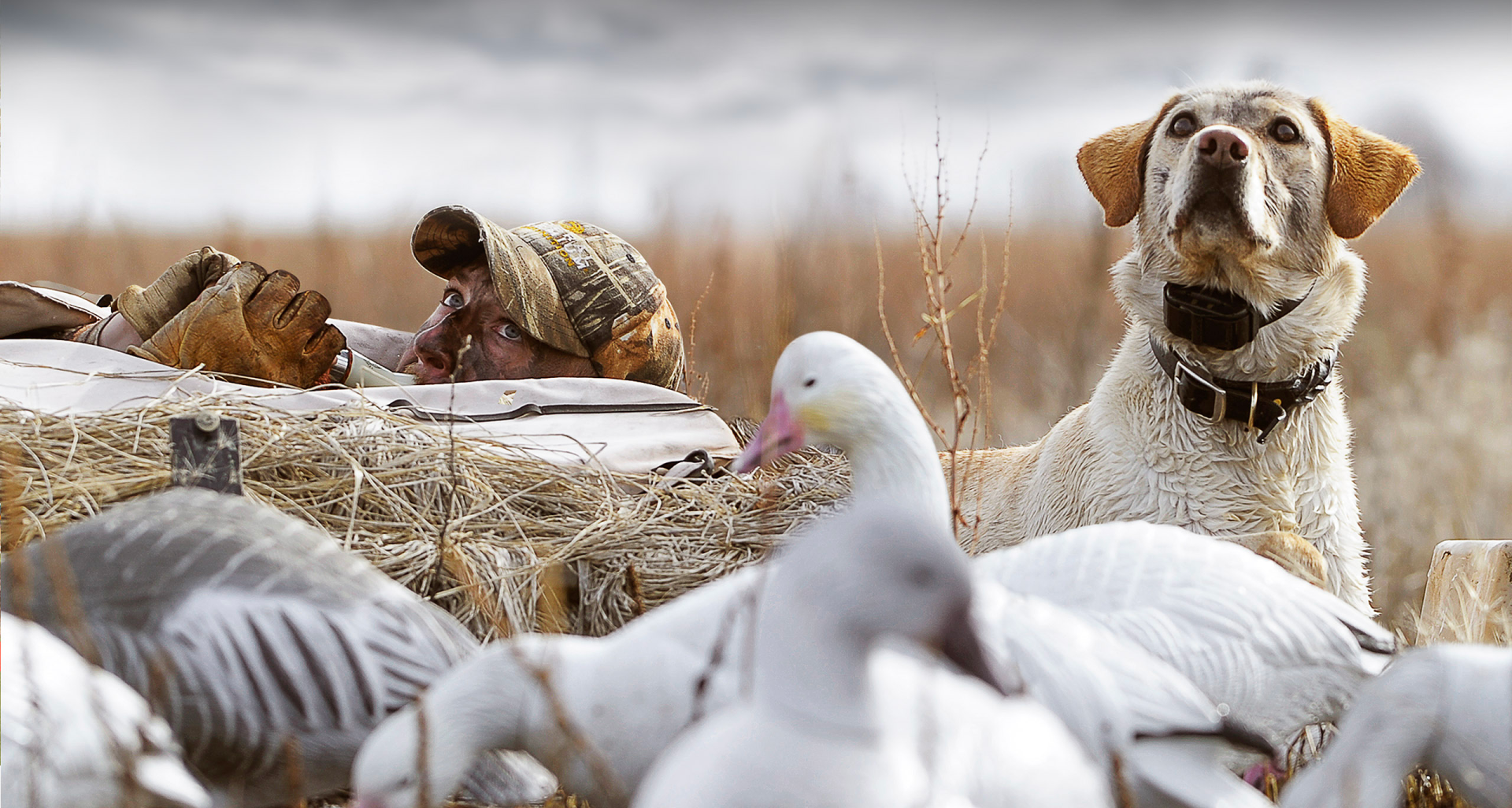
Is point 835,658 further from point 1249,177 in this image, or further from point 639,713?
point 1249,177

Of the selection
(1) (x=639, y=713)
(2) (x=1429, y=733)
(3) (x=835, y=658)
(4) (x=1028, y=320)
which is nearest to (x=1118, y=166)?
(2) (x=1429, y=733)

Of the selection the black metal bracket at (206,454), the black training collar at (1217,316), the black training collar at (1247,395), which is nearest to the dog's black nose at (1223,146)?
the black training collar at (1217,316)

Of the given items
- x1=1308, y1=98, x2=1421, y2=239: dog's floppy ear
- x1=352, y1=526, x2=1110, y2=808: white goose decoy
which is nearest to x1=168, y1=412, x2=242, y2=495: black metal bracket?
x1=352, y1=526, x2=1110, y2=808: white goose decoy

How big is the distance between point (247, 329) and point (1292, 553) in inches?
117

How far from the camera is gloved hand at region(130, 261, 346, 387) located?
3316mm

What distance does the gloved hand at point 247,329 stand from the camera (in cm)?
332

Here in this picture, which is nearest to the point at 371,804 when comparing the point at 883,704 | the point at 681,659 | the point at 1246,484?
the point at 681,659

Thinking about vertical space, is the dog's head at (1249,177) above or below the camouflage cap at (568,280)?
above

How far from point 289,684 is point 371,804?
11.7 inches

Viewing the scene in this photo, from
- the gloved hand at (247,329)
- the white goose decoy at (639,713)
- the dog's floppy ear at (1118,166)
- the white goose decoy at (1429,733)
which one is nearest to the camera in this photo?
the white goose decoy at (639,713)

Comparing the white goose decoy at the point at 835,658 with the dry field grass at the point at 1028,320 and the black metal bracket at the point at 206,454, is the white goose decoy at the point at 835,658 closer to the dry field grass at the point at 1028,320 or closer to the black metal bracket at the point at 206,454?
the black metal bracket at the point at 206,454

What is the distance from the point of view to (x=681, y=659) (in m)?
1.55

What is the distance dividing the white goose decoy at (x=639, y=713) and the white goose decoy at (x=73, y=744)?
9.7 inches

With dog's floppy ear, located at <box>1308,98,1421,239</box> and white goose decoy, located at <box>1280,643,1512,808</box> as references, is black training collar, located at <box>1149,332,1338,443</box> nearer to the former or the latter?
dog's floppy ear, located at <box>1308,98,1421,239</box>
